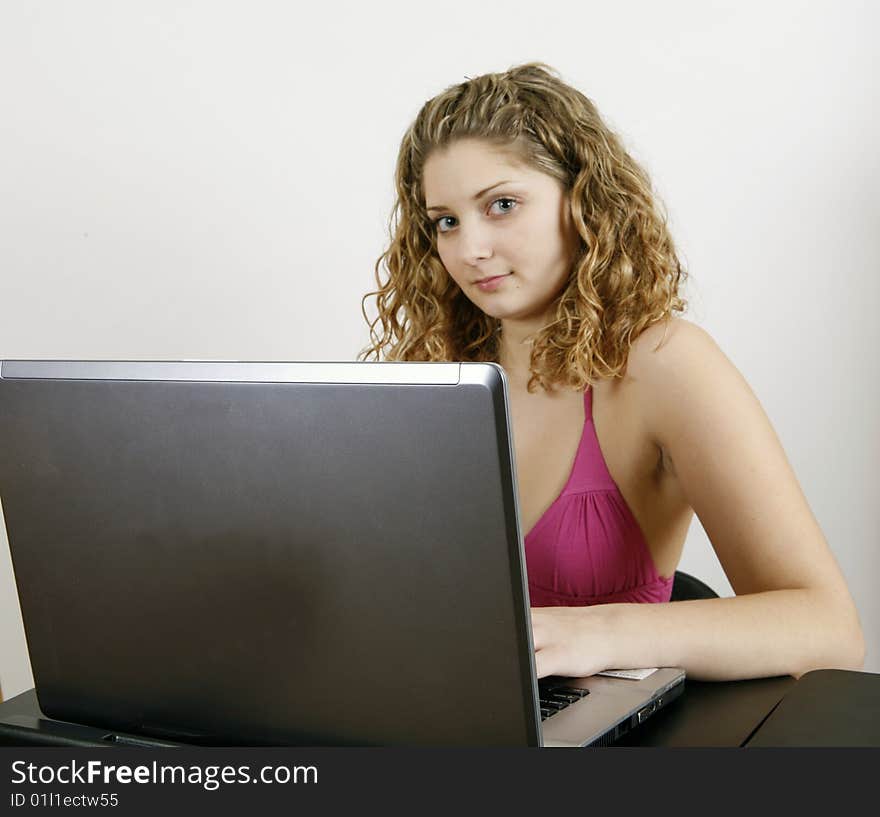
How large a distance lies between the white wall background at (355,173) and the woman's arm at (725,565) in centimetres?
85

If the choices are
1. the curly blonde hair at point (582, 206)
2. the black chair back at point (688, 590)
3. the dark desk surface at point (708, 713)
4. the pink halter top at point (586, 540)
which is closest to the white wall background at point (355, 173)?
the curly blonde hair at point (582, 206)

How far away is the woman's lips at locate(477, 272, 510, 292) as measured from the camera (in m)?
1.55

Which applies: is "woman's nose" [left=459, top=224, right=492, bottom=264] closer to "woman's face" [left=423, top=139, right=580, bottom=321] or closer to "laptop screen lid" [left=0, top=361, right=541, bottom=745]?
"woman's face" [left=423, top=139, right=580, bottom=321]

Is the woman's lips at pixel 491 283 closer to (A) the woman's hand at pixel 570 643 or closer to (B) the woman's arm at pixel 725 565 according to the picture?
(B) the woman's arm at pixel 725 565

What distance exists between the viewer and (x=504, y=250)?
1521 millimetres

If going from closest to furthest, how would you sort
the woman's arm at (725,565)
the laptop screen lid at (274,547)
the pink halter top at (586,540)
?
the laptop screen lid at (274,547), the woman's arm at (725,565), the pink halter top at (586,540)

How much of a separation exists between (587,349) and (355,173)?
1062mm

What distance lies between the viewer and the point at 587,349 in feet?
4.93

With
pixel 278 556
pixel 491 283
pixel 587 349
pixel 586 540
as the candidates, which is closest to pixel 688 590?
pixel 586 540

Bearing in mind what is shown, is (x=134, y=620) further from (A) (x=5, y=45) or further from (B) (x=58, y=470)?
(A) (x=5, y=45)

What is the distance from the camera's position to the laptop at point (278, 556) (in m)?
0.73

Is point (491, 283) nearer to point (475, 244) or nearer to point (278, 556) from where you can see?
point (475, 244)

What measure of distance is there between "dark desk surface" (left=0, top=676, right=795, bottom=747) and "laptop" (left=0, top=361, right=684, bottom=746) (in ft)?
0.08

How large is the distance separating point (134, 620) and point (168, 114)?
1.73 meters
